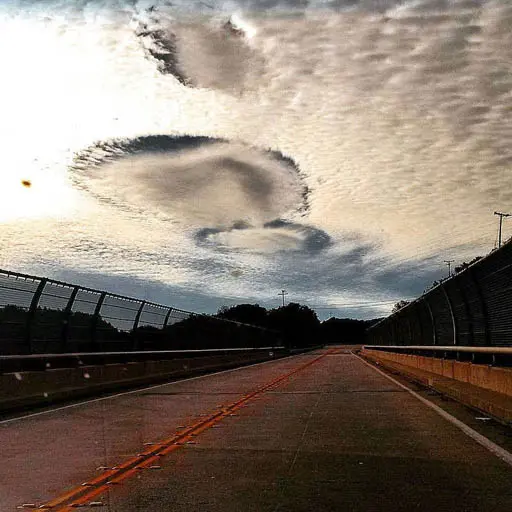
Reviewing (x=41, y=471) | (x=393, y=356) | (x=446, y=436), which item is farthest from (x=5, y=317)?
(x=393, y=356)

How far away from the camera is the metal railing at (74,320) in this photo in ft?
62.7

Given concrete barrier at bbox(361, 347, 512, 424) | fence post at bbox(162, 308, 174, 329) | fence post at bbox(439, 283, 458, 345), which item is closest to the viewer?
concrete barrier at bbox(361, 347, 512, 424)

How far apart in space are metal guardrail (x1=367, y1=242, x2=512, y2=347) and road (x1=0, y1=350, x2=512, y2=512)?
8.54 ft

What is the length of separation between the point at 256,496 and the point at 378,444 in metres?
4.24

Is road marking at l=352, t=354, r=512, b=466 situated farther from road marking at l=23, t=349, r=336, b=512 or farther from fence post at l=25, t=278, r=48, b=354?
fence post at l=25, t=278, r=48, b=354

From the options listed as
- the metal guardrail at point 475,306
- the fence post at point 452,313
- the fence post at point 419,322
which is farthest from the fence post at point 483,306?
the fence post at point 419,322

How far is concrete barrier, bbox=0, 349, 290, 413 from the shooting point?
18.3m

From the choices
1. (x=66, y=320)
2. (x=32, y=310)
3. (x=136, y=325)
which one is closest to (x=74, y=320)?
(x=66, y=320)

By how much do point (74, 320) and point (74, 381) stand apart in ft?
6.30

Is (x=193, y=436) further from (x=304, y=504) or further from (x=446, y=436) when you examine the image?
(x=304, y=504)

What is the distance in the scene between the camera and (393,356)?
166ft

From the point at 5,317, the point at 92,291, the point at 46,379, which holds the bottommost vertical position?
the point at 46,379

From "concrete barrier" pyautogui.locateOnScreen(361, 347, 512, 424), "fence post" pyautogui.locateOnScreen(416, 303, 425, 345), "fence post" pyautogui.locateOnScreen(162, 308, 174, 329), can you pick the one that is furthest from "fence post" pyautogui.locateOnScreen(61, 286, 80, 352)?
"fence post" pyautogui.locateOnScreen(416, 303, 425, 345)

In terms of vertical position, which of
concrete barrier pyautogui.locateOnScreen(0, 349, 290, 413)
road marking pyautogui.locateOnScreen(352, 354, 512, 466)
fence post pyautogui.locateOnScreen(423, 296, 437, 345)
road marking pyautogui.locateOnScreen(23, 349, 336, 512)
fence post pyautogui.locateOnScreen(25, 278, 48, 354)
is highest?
fence post pyautogui.locateOnScreen(423, 296, 437, 345)
